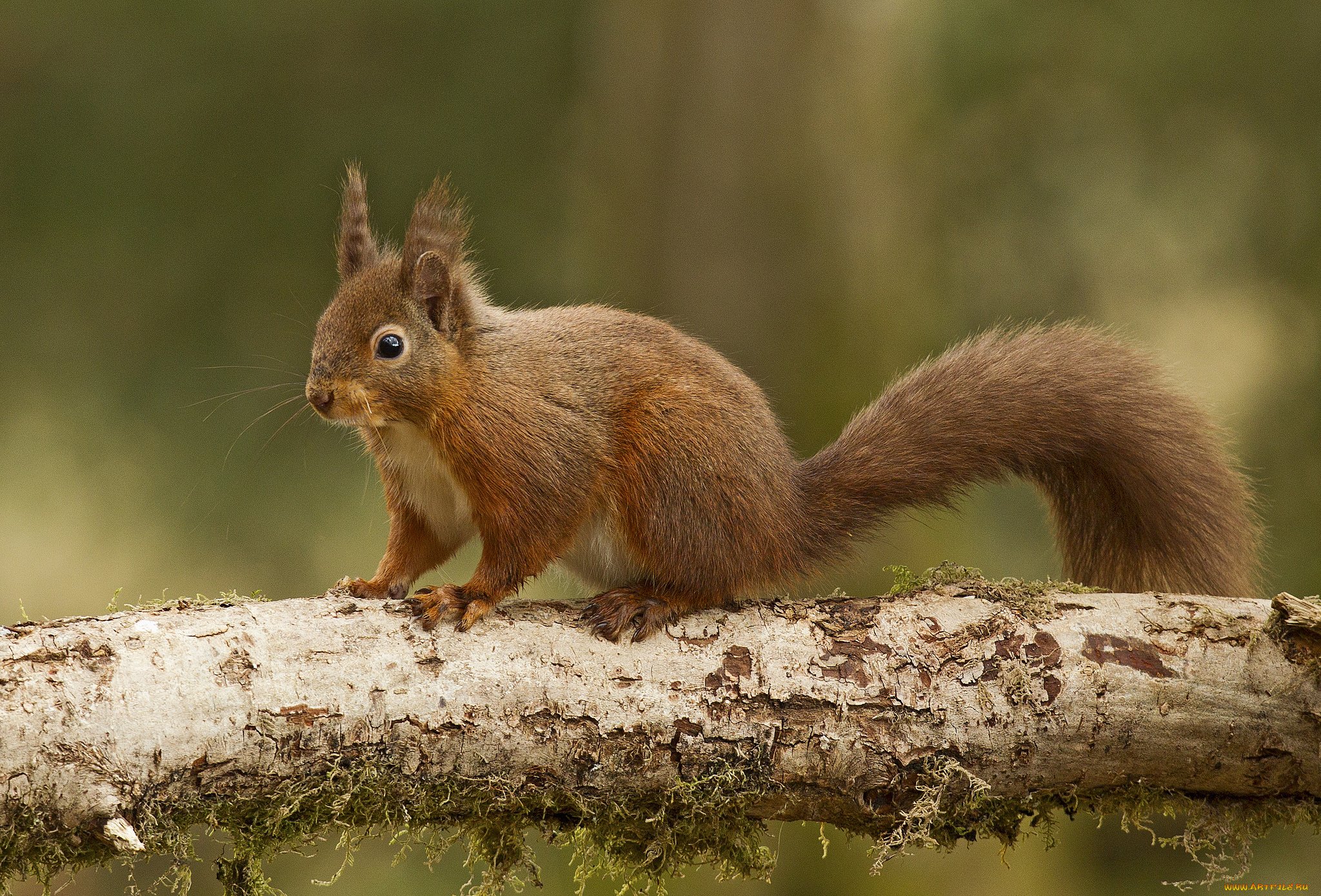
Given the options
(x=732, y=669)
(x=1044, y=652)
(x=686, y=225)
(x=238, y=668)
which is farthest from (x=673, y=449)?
(x=686, y=225)

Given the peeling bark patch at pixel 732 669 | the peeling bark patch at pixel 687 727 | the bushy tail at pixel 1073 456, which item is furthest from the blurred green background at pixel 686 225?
the peeling bark patch at pixel 687 727

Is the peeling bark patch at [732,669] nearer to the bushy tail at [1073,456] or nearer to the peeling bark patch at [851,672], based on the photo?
the peeling bark patch at [851,672]

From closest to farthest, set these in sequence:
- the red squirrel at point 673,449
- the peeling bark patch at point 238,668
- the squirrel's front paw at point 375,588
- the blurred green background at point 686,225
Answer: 1. the peeling bark patch at point 238,668
2. the red squirrel at point 673,449
3. the squirrel's front paw at point 375,588
4. the blurred green background at point 686,225

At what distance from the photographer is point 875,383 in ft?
11.6

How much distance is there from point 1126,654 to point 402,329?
149 cm

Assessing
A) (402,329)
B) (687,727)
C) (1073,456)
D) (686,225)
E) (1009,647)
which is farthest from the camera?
(686,225)

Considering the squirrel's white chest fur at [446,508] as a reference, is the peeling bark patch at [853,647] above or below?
below

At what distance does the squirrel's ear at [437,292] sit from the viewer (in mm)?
2184

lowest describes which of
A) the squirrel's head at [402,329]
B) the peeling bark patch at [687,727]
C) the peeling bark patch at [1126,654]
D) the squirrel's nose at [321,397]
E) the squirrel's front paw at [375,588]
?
the peeling bark patch at [687,727]

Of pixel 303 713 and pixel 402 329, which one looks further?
pixel 402 329

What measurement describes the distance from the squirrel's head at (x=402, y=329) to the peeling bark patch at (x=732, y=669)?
2.43ft

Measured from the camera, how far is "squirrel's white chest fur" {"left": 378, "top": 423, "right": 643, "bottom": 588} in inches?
87.9

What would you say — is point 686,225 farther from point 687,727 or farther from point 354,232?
point 687,727

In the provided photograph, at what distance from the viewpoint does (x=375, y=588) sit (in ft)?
7.55
